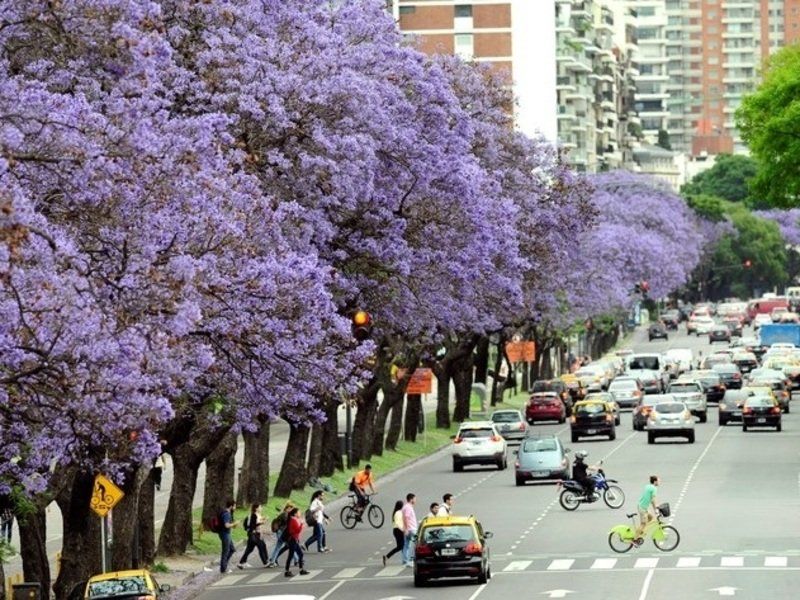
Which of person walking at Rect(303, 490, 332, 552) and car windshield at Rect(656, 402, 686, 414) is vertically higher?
car windshield at Rect(656, 402, 686, 414)

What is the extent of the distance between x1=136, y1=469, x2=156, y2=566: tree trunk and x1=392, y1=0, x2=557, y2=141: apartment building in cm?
11953

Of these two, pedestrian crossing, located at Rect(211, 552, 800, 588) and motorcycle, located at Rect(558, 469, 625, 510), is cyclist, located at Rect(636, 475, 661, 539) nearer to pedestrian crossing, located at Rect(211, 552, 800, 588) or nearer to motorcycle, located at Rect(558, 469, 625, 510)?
pedestrian crossing, located at Rect(211, 552, 800, 588)

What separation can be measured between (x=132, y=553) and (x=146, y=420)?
14.2 m

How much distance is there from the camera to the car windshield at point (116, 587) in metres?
35.5

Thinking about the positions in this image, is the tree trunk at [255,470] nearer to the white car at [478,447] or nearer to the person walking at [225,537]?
the person walking at [225,537]

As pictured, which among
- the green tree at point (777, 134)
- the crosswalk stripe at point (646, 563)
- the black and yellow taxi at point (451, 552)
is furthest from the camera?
the green tree at point (777, 134)

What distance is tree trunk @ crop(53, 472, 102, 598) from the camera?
41.2m

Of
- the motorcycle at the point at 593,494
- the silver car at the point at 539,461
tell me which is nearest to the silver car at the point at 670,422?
the silver car at the point at 539,461

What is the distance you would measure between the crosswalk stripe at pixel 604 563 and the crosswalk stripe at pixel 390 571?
3.68 metres

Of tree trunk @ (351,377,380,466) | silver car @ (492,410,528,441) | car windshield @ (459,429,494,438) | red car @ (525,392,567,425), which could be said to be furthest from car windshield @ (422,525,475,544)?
red car @ (525,392,567,425)

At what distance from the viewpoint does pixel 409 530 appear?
46125 mm

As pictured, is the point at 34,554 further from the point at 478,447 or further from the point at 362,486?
the point at 478,447

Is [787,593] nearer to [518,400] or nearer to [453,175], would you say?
[453,175]

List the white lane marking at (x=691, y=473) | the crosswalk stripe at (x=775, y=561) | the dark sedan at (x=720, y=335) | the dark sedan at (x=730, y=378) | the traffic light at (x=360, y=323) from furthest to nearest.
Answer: the dark sedan at (x=720, y=335) → the dark sedan at (x=730, y=378) → the white lane marking at (x=691, y=473) → the crosswalk stripe at (x=775, y=561) → the traffic light at (x=360, y=323)
